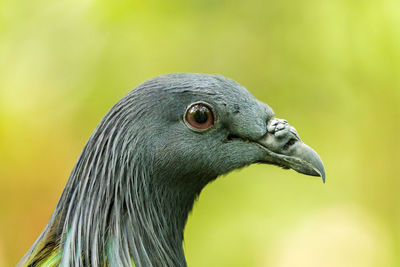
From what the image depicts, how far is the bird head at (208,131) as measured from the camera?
153 inches

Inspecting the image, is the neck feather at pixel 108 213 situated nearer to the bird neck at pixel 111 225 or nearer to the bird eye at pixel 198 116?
the bird neck at pixel 111 225

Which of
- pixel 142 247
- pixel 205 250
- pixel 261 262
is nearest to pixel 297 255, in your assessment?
pixel 261 262

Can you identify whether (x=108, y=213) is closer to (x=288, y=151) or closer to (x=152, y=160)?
(x=152, y=160)

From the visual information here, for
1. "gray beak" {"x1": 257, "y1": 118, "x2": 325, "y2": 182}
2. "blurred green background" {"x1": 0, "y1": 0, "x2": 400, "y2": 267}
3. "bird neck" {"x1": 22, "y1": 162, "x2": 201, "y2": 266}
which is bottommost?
"bird neck" {"x1": 22, "y1": 162, "x2": 201, "y2": 266}

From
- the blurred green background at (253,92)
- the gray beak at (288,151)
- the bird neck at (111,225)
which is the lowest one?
the bird neck at (111,225)

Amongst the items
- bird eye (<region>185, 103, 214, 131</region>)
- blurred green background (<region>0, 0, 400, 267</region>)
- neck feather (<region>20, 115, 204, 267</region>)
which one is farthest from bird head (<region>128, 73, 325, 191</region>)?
blurred green background (<region>0, 0, 400, 267</region>)

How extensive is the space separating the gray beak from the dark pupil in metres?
0.41

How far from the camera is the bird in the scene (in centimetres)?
381

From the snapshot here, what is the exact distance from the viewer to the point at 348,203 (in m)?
8.66

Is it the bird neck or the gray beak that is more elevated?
the gray beak

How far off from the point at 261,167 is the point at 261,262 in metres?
1.39

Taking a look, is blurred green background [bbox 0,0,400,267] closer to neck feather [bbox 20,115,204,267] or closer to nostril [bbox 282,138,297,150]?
neck feather [bbox 20,115,204,267]

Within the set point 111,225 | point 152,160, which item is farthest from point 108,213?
point 152,160

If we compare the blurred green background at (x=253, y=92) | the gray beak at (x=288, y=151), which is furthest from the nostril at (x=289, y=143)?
the blurred green background at (x=253, y=92)
